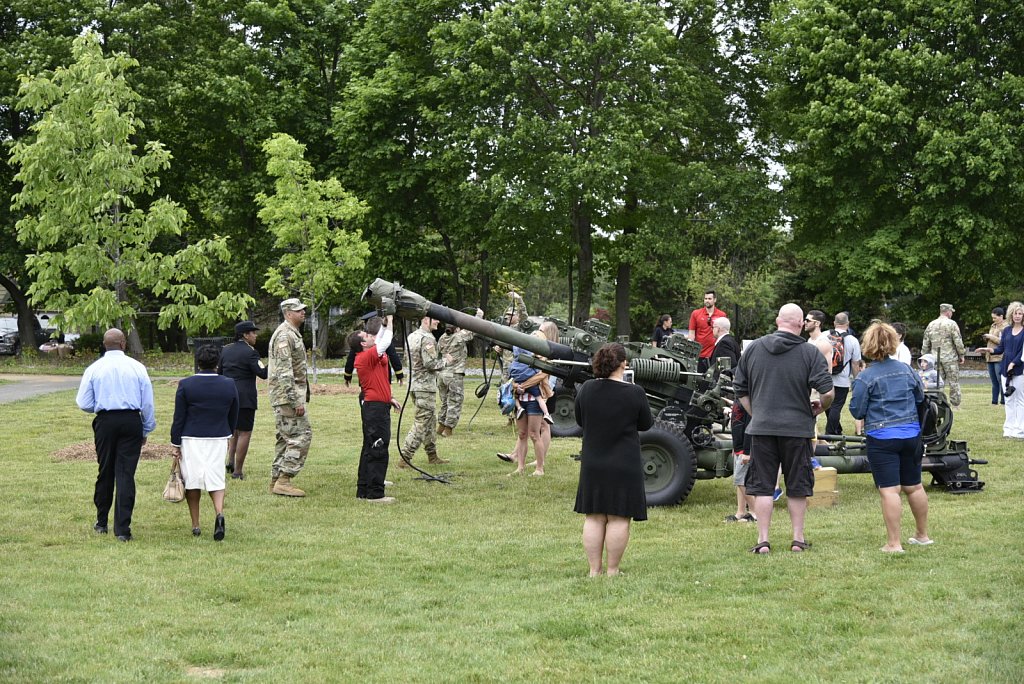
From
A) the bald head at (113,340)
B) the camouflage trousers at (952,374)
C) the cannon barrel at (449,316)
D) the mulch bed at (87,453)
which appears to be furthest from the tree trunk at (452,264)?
the bald head at (113,340)

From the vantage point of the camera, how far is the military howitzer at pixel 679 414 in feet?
36.0

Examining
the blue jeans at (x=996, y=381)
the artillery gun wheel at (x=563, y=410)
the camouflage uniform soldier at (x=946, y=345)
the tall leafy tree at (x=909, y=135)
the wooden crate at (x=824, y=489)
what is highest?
the tall leafy tree at (x=909, y=135)

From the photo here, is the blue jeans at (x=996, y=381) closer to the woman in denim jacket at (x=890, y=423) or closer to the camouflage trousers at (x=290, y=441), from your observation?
the woman in denim jacket at (x=890, y=423)

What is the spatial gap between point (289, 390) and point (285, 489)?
3.81 ft

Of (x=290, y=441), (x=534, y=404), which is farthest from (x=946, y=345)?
(x=290, y=441)

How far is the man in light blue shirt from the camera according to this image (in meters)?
Result: 9.29

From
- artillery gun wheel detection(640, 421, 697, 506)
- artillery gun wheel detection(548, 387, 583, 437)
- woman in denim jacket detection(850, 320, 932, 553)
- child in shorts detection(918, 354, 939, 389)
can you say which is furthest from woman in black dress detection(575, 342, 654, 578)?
child in shorts detection(918, 354, 939, 389)

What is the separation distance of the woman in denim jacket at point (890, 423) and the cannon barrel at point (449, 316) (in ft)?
13.1

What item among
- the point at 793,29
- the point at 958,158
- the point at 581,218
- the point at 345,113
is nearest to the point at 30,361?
the point at 345,113

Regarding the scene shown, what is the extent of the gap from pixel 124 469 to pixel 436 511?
3.02m

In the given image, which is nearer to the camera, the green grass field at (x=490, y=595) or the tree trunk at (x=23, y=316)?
the green grass field at (x=490, y=595)

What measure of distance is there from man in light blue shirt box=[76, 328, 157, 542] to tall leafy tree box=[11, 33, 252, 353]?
1865 cm

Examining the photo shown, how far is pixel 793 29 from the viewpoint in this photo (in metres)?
31.8

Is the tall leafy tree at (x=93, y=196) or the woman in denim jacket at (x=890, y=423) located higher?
the tall leafy tree at (x=93, y=196)
